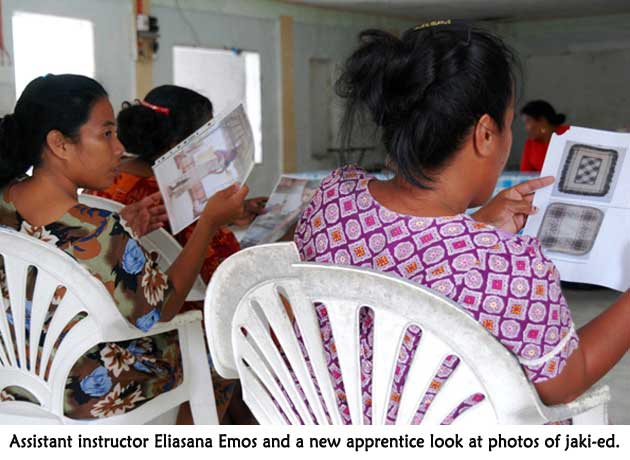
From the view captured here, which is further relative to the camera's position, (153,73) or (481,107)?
(153,73)

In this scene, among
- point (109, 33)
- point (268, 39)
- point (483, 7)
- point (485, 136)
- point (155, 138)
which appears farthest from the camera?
point (483, 7)

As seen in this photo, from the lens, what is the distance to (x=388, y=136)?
1.05 meters

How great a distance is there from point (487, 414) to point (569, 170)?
0.60m

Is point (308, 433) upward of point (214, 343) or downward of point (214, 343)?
downward

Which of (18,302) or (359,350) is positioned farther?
(18,302)

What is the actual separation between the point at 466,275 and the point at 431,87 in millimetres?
254

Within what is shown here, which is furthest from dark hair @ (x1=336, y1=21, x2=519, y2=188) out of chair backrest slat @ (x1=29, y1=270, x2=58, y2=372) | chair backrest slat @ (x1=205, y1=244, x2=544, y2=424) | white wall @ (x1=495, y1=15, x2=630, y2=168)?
white wall @ (x1=495, y1=15, x2=630, y2=168)

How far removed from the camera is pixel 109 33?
5707 millimetres

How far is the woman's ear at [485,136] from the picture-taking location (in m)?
0.99

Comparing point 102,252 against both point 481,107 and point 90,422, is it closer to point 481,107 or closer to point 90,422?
point 90,422

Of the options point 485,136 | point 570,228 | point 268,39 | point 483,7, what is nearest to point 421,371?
point 485,136

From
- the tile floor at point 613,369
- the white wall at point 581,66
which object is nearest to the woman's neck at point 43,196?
the tile floor at point 613,369

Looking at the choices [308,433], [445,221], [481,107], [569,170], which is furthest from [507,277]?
[569,170]

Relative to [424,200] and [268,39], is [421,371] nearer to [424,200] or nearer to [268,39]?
[424,200]
